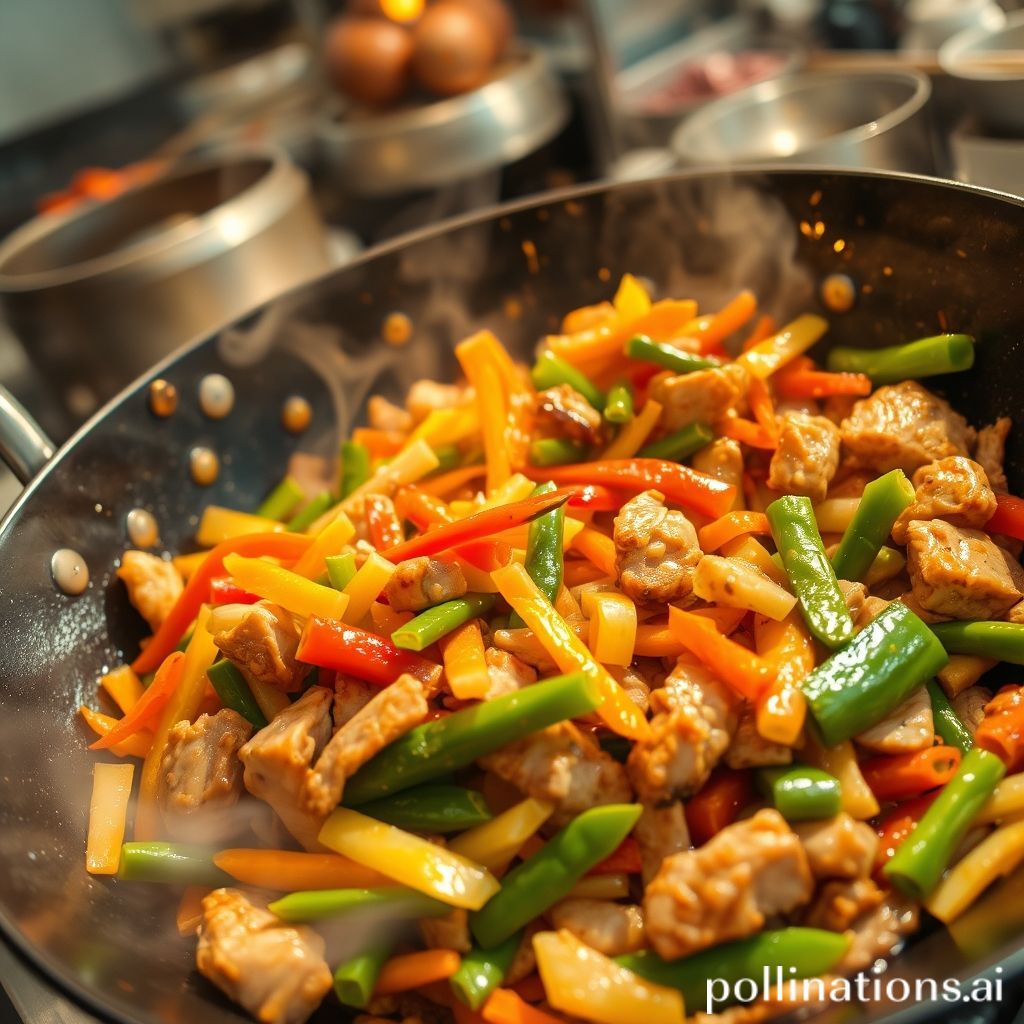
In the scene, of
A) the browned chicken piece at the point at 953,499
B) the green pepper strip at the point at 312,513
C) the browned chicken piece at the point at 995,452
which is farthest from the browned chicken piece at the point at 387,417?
the browned chicken piece at the point at 995,452

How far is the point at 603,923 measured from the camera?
63.6 inches

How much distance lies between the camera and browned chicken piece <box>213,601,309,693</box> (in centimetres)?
192

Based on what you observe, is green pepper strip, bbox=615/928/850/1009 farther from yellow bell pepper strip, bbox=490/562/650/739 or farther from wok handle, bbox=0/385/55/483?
wok handle, bbox=0/385/55/483

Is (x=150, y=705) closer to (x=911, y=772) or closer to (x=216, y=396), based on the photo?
(x=216, y=396)

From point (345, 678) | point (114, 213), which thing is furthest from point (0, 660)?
point (114, 213)

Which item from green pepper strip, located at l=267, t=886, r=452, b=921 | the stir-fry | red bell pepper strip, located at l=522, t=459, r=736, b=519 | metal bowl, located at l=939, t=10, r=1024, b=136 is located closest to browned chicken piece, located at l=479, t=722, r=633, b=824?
the stir-fry

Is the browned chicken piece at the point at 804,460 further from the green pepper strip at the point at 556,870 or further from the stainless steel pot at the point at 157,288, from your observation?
the stainless steel pot at the point at 157,288

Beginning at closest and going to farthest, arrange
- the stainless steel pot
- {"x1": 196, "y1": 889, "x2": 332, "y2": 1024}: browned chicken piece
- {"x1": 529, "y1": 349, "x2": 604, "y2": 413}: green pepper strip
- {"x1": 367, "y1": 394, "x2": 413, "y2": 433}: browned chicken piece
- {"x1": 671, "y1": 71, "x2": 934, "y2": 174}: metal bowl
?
{"x1": 196, "y1": 889, "x2": 332, "y2": 1024}: browned chicken piece
{"x1": 529, "y1": 349, "x2": 604, "y2": 413}: green pepper strip
{"x1": 367, "y1": 394, "x2": 413, "y2": 433}: browned chicken piece
{"x1": 671, "y1": 71, "x2": 934, "y2": 174}: metal bowl
the stainless steel pot

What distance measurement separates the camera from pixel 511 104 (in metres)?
4.38

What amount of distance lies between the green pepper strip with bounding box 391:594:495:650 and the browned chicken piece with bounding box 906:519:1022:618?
86 cm

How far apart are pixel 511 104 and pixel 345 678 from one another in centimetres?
332

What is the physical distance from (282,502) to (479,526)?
935mm

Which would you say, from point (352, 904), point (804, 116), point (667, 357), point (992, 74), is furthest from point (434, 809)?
point (804, 116)

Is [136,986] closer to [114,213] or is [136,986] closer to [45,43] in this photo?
[114,213]
